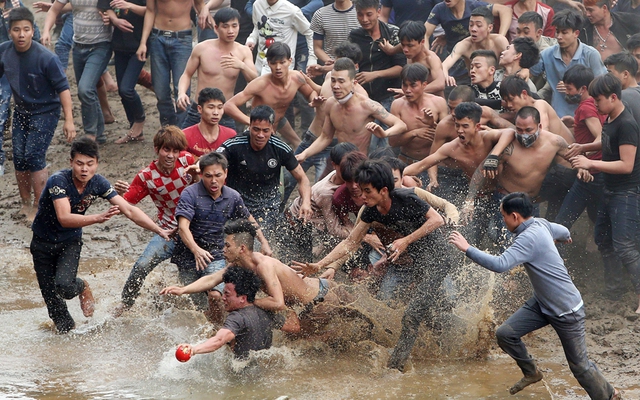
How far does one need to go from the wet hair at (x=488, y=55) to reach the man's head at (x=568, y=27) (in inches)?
26.6

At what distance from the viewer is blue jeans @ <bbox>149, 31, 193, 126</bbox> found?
1038cm

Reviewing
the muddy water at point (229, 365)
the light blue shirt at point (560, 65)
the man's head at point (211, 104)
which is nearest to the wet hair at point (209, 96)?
the man's head at point (211, 104)

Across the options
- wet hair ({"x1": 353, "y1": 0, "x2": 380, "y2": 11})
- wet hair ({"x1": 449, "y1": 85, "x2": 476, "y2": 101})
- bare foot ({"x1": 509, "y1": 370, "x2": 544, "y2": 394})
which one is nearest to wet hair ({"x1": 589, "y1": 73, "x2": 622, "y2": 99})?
wet hair ({"x1": 449, "y1": 85, "x2": 476, "y2": 101})

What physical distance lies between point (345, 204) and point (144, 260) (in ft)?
5.72

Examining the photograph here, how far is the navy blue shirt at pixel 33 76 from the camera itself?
9.09 m

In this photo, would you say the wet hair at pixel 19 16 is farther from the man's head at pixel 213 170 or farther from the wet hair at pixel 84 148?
the man's head at pixel 213 170

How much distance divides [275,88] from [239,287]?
3.46 metres

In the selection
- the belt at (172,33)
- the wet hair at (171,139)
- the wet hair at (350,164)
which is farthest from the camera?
the belt at (172,33)

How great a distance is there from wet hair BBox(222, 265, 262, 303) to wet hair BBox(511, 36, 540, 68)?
3.92 m

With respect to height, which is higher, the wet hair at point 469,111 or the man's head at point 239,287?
the wet hair at point 469,111

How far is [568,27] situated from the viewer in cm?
854

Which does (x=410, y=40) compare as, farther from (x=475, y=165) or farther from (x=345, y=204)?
(x=345, y=204)

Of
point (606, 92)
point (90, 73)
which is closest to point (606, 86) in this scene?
point (606, 92)

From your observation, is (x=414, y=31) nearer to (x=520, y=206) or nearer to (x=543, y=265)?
(x=520, y=206)
